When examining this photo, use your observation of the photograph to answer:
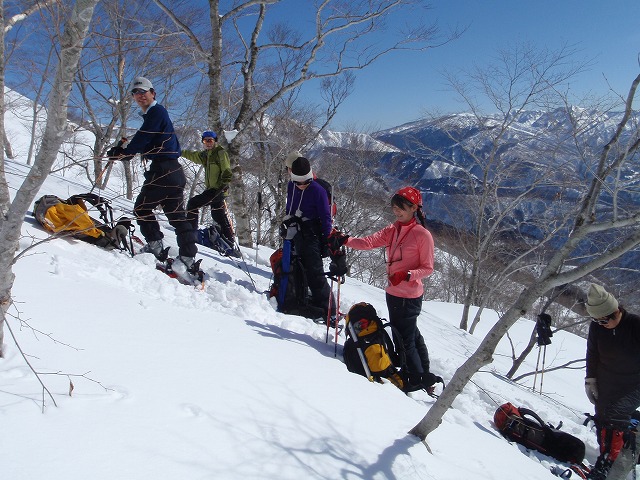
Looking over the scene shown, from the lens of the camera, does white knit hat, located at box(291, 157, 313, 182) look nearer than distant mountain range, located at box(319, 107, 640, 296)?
Yes

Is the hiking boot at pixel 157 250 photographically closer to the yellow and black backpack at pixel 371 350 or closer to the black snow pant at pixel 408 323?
the yellow and black backpack at pixel 371 350

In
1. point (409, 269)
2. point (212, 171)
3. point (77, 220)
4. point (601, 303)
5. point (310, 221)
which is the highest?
point (212, 171)

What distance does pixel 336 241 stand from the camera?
14.9 ft

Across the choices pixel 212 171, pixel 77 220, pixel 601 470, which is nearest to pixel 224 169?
pixel 212 171

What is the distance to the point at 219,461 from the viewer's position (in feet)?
5.90

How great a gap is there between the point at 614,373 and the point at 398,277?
8.00 ft

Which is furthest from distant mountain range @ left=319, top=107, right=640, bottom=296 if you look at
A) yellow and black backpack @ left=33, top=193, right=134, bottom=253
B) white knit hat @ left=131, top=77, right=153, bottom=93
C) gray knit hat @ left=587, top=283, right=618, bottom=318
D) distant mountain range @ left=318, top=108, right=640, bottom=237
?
yellow and black backpack @ left=33, top=193, right=134, bottom=253

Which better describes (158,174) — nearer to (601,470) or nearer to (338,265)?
(338,265)

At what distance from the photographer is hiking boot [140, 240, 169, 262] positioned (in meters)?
5.15

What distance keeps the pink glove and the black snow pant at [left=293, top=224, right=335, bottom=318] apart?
1.05 meters

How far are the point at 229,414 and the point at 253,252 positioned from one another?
6013 millimetres

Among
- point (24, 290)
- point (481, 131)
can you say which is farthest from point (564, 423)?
point (481, 131)

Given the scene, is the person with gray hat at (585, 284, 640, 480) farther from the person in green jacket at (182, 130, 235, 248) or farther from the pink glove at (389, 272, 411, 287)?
the person in green jacket at (182, 130, 235, 248)

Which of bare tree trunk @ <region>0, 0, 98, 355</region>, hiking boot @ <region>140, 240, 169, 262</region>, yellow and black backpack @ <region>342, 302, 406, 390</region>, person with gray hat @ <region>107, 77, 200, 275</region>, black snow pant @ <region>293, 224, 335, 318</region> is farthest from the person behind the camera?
hiking boot @ <region>140, 240, 169, 262</region>
